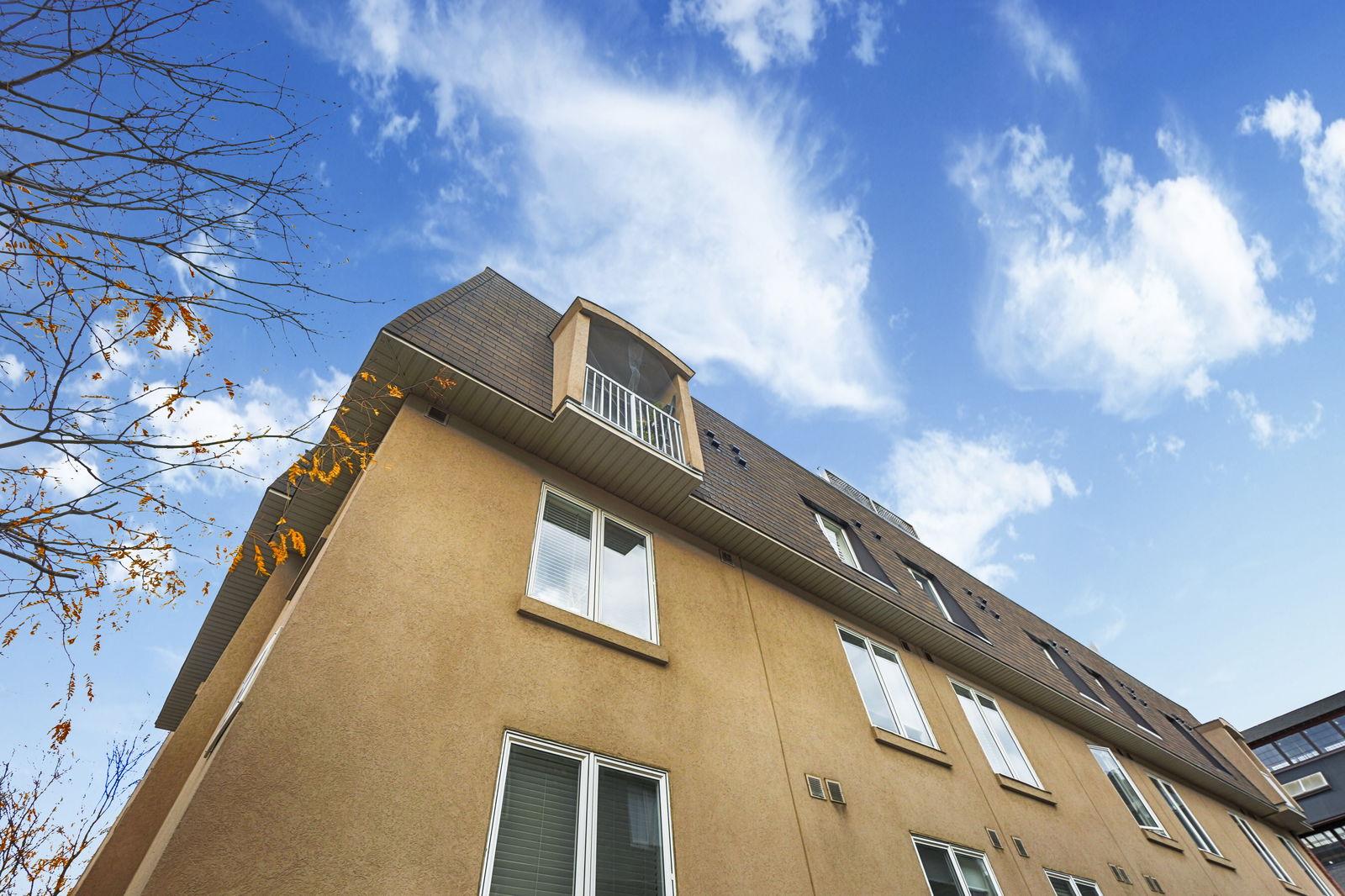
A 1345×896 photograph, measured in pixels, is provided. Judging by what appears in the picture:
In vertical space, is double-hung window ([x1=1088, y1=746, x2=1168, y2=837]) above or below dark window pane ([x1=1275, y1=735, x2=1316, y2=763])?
below

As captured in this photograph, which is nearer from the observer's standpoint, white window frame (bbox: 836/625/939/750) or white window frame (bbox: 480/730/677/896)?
white window frame (bbox: 480/730/677/896)

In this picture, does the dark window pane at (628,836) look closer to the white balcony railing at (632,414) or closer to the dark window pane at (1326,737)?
the white balcony railing at (632,414)

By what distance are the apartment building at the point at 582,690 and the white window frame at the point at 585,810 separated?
21 mm

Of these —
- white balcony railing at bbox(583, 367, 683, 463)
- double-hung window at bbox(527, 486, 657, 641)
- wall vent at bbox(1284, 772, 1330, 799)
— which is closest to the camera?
double-hung window at bbox(527, 486, 657, 641)

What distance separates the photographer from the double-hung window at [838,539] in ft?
36.4

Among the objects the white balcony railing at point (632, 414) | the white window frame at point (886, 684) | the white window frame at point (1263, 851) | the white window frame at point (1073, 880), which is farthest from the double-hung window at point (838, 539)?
the white window frame at point (1263, 851)

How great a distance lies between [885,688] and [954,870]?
92.2 inches

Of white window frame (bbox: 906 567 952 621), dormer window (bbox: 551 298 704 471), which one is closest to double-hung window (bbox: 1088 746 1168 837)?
white window frame (bbox: 906 567 952 621)

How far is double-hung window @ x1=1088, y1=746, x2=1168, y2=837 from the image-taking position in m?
12.1

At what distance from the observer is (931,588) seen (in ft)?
43.6

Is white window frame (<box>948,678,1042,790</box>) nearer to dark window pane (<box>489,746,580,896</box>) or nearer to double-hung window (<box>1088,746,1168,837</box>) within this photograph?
double-hung window (<box>1088,746,1168,837</box>)

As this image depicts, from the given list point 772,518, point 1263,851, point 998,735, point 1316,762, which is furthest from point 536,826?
point 1316,762

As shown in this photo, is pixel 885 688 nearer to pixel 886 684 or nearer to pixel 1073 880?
pixel 886 684

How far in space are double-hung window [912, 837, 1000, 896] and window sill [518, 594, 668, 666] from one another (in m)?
3.80
